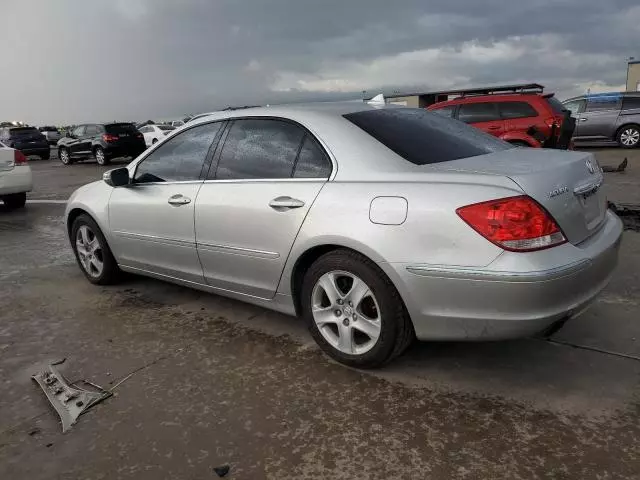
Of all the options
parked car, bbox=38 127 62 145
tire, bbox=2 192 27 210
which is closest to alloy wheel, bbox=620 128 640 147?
tire, bbox=2 192 27 210

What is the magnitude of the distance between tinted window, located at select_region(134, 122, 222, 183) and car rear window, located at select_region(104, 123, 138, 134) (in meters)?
17.6

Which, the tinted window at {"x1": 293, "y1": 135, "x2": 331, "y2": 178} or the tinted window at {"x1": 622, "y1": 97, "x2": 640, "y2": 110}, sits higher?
the tinted window at {"x1": 293, "y1": 135, "x2": 331, "y2": 178}

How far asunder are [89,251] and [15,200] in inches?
244

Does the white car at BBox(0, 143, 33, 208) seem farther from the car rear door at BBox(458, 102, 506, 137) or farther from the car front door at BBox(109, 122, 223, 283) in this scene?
the car rear door at BBox(458, 102, 506, 137)

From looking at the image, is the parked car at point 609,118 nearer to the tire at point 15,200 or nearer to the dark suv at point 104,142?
the tire at point 15,200

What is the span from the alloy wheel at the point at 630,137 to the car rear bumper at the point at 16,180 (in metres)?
14.6

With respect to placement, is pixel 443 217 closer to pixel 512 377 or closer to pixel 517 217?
pixel 517 217

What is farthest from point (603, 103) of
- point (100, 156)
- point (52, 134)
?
point (52, 134)

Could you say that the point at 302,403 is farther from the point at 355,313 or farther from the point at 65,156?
the point at 65,156

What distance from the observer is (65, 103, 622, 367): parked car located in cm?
246

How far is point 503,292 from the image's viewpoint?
2416mm

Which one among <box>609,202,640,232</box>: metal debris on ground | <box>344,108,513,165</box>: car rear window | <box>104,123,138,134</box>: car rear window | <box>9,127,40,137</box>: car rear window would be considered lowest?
<box>609,202,640,232</box>: metal debris on ground

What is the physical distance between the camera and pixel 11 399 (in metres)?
2.88

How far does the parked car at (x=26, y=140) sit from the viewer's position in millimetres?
24562
